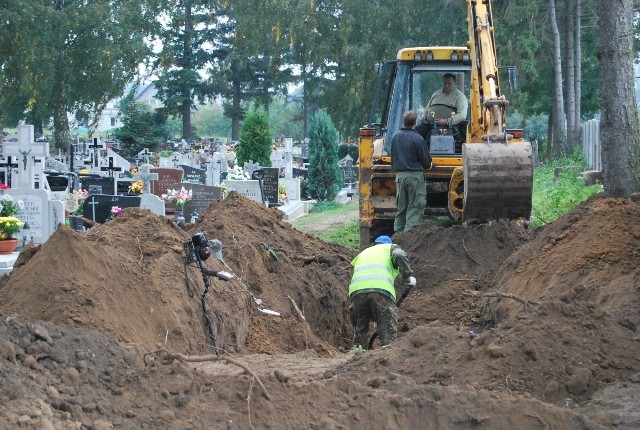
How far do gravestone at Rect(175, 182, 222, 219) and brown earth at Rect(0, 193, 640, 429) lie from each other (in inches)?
219

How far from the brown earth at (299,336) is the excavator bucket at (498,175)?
64cm

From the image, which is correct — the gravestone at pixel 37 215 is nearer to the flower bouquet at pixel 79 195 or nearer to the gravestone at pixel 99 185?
the flower bouquet at pixel 79 195

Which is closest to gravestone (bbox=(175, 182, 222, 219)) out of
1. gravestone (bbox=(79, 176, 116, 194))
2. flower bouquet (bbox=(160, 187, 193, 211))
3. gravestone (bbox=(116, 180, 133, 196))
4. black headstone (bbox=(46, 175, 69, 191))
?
flower bouquet (bbox=(160, 187, 193, 211))

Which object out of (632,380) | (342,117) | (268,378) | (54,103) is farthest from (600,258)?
(342,117)

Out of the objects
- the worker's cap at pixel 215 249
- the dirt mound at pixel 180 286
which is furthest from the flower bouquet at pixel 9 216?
the worker's cap at pixel 215 249

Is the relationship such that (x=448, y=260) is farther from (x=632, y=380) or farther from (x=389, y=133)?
(x=632, y=380)

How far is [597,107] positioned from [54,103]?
2417 centimetres

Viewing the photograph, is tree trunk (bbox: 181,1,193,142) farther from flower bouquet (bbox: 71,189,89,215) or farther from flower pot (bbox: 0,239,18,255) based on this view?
flower pot (bbox: 0,239,18,255)

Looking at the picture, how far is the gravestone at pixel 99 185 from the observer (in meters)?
22.8

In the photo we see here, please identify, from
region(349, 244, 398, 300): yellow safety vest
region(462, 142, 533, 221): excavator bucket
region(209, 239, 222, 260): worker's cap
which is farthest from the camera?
region(462, 142, 533, 221): excavator bucket

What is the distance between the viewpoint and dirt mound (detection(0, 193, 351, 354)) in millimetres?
8367

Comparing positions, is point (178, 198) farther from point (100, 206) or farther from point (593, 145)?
point (593, 145)

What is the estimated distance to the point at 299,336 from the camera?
11.4 meters

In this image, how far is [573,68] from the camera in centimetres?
3947
